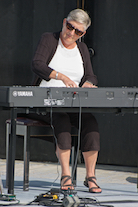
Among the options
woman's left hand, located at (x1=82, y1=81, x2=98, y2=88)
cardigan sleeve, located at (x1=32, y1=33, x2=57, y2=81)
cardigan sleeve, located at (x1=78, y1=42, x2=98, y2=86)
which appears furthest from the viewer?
cardigan sleeve, located at (x1=78, y1=42, x2=98, y2=86)

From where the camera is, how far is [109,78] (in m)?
4.14

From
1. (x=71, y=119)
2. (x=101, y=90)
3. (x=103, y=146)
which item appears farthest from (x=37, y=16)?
(x=101, y=90)

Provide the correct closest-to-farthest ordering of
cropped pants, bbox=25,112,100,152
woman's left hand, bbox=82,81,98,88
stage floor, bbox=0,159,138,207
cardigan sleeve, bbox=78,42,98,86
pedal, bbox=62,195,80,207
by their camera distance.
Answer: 1. pedal, bbox=62,195,80,207
2. stage floor, bbox=0,159,138,207
3. cropped pants, bbox=25,112,100,152
4. woman's left hand, bbox=82,81,98,88
5. cardigan sleeve, bbox=78,42,98,86

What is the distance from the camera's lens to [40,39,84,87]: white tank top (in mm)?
2887

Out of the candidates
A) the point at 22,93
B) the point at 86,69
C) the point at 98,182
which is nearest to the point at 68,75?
the point at 86,69

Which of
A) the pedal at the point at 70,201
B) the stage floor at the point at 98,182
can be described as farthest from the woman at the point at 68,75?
the pedal at the point at 70,201

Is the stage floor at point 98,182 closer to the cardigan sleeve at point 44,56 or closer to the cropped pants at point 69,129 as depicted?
the cropped pants at point 69,129

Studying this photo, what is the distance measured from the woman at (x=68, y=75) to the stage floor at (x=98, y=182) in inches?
5.0

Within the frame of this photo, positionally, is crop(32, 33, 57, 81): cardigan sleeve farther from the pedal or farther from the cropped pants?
the pedal

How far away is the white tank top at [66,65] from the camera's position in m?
2.89

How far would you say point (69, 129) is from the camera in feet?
8.86

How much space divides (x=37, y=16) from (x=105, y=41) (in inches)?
31.1

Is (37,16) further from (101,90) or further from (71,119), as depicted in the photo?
(101,90)

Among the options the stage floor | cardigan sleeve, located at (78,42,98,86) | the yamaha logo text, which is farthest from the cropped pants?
the yamaha logo text
